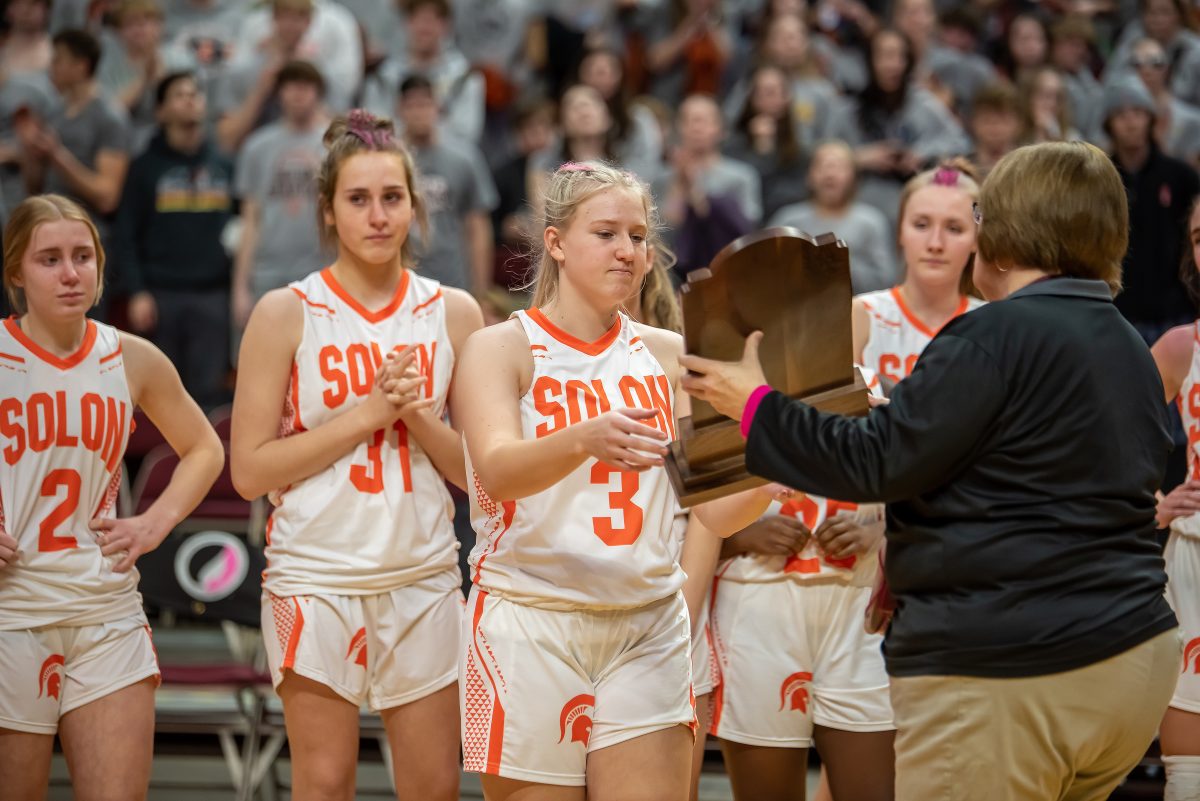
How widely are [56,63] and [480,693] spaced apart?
6850 millimetres

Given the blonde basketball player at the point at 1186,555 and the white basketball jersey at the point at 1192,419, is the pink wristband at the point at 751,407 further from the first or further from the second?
the white basketball jersey at the point at 1192,419

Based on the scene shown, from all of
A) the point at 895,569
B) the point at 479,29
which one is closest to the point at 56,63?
the point at 479,29

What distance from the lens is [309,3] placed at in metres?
9.12

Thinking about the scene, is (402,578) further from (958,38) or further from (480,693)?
(958,38)

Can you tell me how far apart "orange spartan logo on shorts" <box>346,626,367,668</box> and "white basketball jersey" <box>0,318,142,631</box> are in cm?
68

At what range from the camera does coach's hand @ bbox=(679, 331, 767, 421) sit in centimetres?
285

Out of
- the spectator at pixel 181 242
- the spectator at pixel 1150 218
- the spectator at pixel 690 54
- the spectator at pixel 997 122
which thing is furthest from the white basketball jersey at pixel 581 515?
the spectator at pixel 690 54

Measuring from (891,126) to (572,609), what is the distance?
22.5ft

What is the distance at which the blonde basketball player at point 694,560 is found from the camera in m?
4.00

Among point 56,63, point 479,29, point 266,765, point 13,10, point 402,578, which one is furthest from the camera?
point 479,29

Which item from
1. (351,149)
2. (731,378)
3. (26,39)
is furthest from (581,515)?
(26,39)

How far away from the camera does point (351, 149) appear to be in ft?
13.2

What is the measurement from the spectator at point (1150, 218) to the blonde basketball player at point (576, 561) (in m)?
4.58

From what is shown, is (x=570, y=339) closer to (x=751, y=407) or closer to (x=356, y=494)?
(x=751, y=407)
